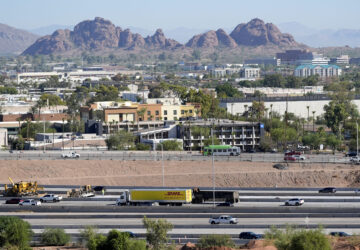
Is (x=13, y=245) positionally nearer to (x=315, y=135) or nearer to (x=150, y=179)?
(x=150, y=179)

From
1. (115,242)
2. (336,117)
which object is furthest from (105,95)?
(115,242)

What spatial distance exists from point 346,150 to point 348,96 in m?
33.3

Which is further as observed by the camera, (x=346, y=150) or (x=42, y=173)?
(x=346, y=150)

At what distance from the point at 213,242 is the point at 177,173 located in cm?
2205

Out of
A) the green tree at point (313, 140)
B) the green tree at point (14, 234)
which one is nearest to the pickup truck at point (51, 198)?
the green tree at point (14, 234)

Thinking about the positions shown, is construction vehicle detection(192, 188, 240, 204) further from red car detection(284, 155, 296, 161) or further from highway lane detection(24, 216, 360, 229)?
red car detection(284, 155, 296, 161)

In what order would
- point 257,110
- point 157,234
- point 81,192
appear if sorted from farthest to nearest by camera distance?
point 257,110, point 81,192, point 157,234

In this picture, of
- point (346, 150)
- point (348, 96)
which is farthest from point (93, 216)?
point (348, 96)

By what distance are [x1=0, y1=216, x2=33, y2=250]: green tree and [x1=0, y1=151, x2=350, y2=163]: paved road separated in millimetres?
22427

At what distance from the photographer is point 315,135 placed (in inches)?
2514

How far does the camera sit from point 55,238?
31797mm

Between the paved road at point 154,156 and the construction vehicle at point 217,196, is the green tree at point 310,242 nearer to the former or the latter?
the construction vehicle at point 217,196

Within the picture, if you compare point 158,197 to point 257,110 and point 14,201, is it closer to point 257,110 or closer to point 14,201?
point 14,201

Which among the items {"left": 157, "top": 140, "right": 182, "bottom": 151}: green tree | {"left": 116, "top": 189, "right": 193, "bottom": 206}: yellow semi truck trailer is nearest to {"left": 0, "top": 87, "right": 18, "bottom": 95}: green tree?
{"left": 157, "top": 140, "right": 182, "bottom": 151}: green tree
